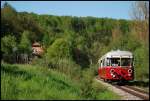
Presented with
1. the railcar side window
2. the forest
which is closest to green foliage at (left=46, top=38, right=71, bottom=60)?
the forest

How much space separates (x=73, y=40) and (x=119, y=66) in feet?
333

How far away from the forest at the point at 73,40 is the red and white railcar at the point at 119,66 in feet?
5.62

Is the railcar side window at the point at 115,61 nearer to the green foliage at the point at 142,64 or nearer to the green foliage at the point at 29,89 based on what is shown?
the green foliage at the point at 142,64

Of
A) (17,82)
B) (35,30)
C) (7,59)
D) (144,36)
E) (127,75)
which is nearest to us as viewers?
(17,82)

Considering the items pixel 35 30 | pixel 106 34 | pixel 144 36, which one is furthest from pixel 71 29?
pixel 144 36

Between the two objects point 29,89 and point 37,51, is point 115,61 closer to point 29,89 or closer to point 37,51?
point 29,89

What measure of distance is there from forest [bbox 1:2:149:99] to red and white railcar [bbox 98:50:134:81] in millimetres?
1712

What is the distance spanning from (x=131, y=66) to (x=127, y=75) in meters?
0.76

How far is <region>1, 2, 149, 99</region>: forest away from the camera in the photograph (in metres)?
36.2

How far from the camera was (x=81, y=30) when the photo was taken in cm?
16750

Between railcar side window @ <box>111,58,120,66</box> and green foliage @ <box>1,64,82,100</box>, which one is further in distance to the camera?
railcar side window @ <box>111,58,120,66</box>

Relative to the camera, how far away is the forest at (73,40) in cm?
3619

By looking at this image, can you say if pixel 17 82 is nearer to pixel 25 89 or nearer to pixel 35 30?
pixel 25 89

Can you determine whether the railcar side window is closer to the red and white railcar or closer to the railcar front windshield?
the red and white railcar
